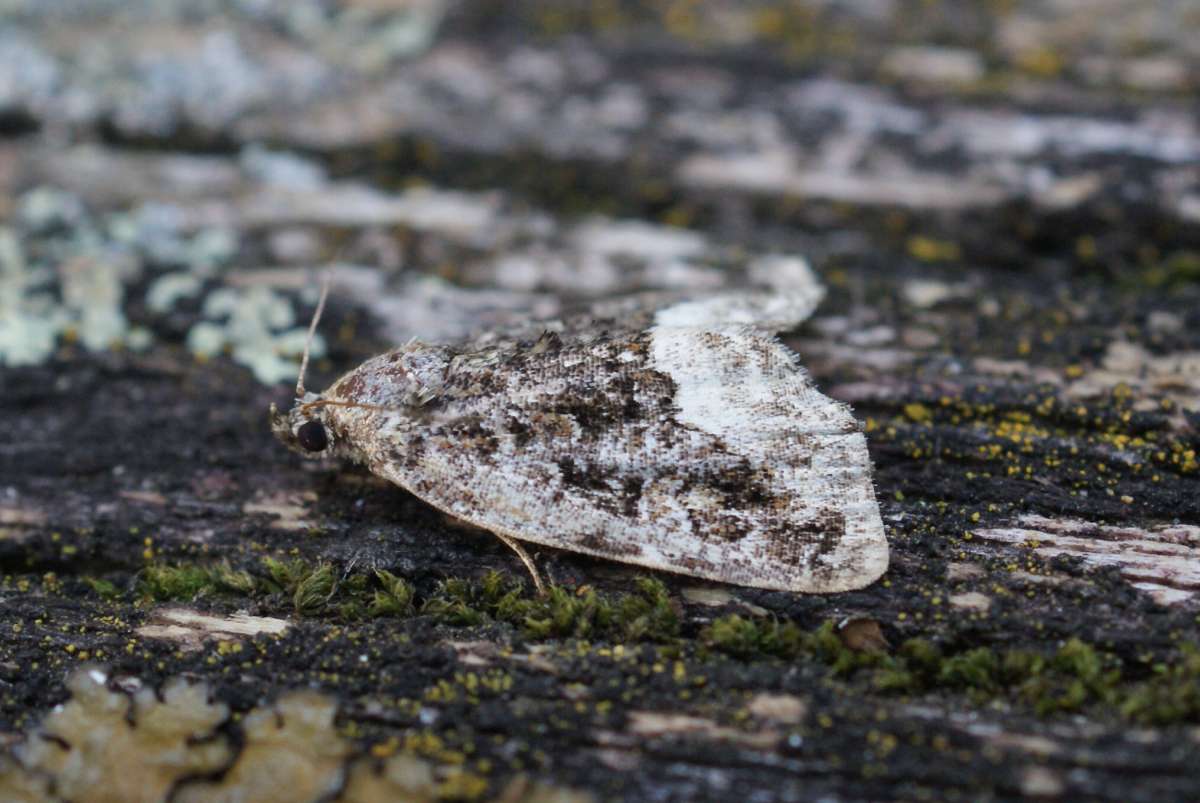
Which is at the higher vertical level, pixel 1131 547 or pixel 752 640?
pixel 1131 547

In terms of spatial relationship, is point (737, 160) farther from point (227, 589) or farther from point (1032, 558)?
point (227, 589)

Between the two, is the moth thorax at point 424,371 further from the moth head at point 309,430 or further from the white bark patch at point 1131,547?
the white bark patch at point 1131,547

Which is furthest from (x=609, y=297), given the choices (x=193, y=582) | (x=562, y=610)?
(x=193, y=582)

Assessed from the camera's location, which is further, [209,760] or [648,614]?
[648,614]

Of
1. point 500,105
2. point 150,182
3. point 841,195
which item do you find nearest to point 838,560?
point 841,195

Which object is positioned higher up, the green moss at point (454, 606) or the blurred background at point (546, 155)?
the blurred background at point (546, 155)

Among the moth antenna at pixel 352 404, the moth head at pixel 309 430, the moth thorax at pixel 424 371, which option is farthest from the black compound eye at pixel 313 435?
the moth thorax at pixel 424 371

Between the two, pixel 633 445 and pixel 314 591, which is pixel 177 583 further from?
pixel 633 445
